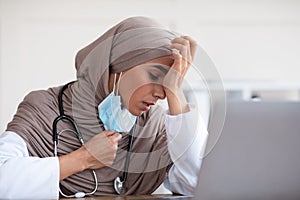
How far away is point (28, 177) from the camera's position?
1.08 meters

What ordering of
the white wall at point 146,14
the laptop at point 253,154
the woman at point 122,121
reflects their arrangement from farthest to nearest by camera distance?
the white wall at point 146,14, the woman at point 122,121, the laptop at point 253,154

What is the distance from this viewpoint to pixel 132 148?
130 centimetres

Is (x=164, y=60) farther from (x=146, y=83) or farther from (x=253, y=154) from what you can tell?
(x=253, y=154)

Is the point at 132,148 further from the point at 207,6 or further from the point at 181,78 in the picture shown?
the point at 207,6

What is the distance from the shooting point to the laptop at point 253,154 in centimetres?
77

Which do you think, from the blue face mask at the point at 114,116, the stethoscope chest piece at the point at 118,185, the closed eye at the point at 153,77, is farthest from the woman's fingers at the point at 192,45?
the stethoscope chest piece at the point at 118,185

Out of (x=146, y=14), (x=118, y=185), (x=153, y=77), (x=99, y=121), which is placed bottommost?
(x=118, y=185)

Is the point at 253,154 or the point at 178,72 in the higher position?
the point at 178,72

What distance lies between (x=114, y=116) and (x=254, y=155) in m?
0.57

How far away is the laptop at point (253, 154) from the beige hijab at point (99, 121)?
1.60ft

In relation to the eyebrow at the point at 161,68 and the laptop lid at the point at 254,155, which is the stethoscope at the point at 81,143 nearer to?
the eyebrow at the point at 161,68

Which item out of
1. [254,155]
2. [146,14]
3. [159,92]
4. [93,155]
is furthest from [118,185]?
[146,14]

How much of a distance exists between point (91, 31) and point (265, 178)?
307cm

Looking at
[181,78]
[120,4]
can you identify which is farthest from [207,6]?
[181,78]
